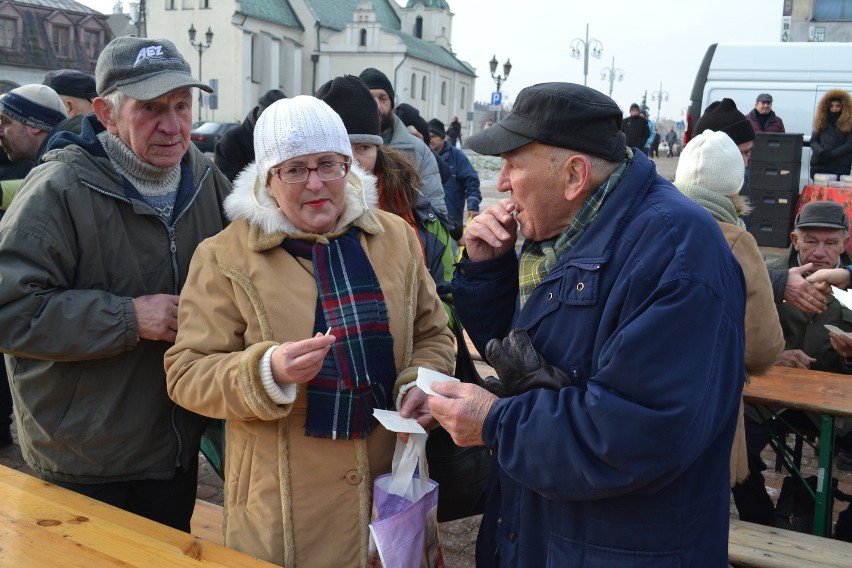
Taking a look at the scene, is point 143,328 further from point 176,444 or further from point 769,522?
point 769,522

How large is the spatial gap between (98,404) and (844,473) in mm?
4676

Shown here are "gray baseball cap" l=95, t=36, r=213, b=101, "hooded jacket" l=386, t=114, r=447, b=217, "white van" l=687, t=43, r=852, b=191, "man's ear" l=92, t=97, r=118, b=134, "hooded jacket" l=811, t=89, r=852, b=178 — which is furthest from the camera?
"white van" l=687, t=43, r=852, b=191

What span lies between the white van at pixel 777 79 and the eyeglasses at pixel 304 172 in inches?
377

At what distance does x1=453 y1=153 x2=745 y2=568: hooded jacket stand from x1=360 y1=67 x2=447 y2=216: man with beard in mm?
3328

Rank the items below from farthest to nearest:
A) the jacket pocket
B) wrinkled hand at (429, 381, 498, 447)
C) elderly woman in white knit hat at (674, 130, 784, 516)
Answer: elderly woman in white knit hat at (674, 130, 784, 516) → wrinkled hand at (429, 381, 498, 447) → the jacket pocket

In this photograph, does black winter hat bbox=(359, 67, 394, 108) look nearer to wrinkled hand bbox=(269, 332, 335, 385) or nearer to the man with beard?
the man with beard

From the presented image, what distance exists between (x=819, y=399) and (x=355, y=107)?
101 inches

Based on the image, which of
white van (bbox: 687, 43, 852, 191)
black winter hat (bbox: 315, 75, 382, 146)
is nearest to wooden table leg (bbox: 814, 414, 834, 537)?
black winter hat (bbox: 315, 75, 382, 146)

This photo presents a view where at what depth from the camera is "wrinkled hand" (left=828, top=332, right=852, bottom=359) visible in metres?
4.14

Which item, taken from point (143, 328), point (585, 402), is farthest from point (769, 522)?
point (143, 328)

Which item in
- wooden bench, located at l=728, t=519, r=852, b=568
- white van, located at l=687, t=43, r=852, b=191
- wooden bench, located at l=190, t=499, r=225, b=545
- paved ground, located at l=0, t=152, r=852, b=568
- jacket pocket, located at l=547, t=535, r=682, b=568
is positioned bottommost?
paved ground, located at l=0, t=152, r=852, b=568

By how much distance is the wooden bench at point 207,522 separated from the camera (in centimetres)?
335

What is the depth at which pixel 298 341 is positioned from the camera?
7.05 feet

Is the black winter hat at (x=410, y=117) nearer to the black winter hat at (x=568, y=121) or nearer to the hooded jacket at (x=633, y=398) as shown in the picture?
the black winter hat at (x=568, y=121)
